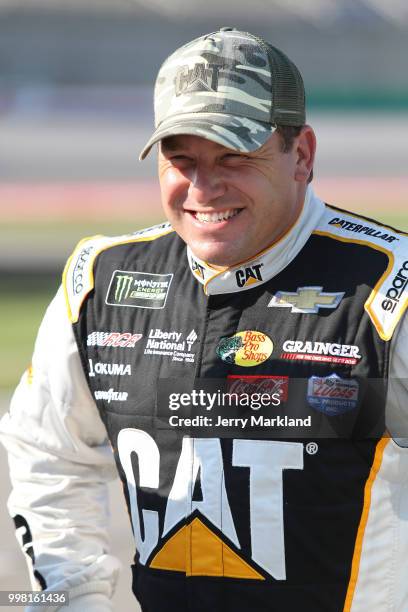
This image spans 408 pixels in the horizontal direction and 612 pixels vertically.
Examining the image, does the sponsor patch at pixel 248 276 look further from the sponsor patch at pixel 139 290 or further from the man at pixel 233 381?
the sponsor patch at pixel 139 290

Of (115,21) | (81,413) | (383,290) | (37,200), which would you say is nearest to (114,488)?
(81,413)

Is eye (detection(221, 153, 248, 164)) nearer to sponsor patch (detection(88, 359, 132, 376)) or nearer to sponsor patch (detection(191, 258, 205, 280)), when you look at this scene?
sponsor patch (detection(191, 258, 205, 280))

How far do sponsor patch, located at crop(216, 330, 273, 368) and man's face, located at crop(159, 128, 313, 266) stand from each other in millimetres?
163

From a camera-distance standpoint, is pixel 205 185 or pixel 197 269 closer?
pixel 205 185

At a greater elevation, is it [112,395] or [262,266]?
[262,266]

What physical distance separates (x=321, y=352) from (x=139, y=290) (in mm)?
476

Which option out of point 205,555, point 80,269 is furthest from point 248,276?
point 205,555

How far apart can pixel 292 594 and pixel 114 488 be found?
3.06 metres

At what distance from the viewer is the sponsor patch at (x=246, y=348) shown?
2471 millimetres

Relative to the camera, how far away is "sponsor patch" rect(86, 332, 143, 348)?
8.48 ft

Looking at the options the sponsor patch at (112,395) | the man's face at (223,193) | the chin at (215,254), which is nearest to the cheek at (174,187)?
the man's face at (223,193)

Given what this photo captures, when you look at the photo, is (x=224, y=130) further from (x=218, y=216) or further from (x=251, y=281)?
(x=251, y=281)

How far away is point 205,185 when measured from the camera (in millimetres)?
2404

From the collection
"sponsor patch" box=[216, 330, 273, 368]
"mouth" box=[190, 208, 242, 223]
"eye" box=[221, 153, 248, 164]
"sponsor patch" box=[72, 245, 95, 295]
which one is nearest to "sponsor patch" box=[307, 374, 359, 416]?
"sponsor patch" box=[216, 330, 273, 368]
